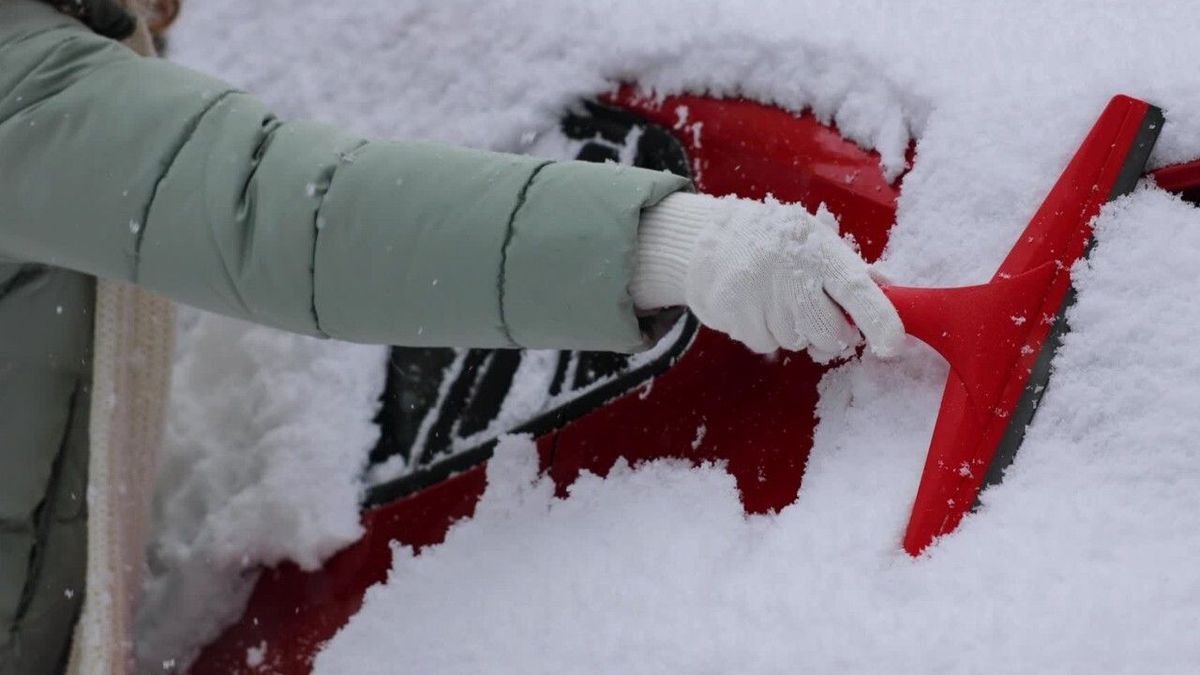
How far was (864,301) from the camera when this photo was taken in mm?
1124

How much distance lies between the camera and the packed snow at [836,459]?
103 centimetres

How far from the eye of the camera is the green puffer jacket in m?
1.15

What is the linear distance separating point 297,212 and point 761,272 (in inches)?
18.9

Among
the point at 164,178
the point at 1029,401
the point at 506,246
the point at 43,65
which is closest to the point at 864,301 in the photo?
the point at 1029,401

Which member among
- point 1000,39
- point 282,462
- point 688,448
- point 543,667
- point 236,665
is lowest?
point 236,665

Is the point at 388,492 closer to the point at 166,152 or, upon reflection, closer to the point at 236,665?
the point at 236,665

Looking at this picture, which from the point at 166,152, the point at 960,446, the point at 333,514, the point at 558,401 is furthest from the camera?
the point at 333,514

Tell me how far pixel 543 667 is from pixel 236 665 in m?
0.60

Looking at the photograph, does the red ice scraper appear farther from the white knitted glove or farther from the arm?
the arm

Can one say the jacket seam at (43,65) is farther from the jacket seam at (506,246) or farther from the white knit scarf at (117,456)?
the jacket seam at (506,246)

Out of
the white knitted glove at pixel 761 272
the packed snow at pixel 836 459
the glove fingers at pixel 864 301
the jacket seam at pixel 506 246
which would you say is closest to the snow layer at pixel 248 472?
the packed snow at pixel 836 459

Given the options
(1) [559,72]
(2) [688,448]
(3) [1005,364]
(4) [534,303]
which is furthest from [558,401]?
(3) [1005,364]

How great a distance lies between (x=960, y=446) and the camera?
1.11m

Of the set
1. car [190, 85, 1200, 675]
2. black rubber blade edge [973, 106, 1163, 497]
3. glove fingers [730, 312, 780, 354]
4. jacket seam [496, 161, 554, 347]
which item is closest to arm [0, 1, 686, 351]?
jacket seam [496, 161, 554, 347]
